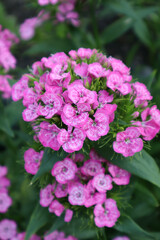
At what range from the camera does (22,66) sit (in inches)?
189

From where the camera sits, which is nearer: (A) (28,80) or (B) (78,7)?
(A) (28,80)

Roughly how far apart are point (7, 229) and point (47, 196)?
2.38 ft

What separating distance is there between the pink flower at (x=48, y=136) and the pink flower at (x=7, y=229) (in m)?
1.20

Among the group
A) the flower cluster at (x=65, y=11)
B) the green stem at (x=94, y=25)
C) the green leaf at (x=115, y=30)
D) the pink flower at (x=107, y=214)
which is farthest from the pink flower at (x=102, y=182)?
the green leaf at (x=115, y=30)

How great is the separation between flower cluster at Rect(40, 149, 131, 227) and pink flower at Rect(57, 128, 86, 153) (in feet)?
0.93

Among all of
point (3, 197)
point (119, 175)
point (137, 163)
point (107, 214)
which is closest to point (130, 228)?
point (107, 214)

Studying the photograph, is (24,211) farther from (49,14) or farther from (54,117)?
(49,14)

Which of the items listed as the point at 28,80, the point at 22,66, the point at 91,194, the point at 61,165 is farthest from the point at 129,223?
the point at 22,66

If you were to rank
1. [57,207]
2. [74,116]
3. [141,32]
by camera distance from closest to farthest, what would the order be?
[74,116]
[57,207]
[141,32]

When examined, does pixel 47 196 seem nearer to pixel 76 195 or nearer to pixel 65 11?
pixel 76 195

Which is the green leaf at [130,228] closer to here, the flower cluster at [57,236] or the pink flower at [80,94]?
the flower cluster at [57,236]

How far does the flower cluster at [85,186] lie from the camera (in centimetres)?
185

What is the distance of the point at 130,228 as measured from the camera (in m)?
1.99

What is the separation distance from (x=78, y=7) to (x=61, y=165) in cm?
190
